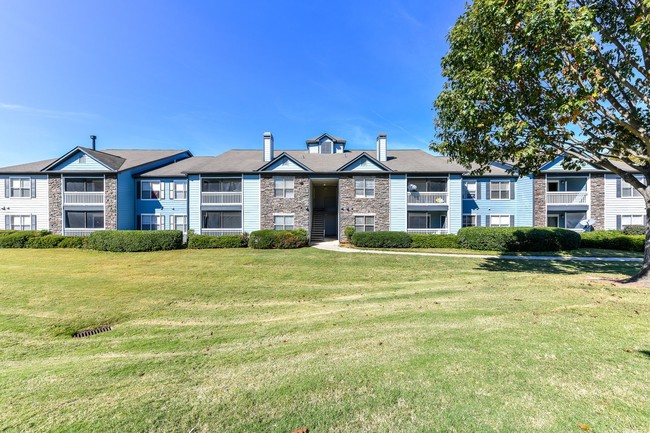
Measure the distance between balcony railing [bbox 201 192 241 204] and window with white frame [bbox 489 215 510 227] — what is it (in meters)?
23.2

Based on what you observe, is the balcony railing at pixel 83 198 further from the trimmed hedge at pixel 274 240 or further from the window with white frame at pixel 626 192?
the window with white frame at pixel 626 192

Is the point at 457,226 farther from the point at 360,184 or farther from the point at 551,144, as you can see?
the point at 551,144

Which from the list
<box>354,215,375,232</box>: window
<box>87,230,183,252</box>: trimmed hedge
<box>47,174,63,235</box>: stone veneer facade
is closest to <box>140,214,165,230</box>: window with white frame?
<box>87,230,183,252</box>: trimmed hedge

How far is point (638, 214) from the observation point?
2377cm

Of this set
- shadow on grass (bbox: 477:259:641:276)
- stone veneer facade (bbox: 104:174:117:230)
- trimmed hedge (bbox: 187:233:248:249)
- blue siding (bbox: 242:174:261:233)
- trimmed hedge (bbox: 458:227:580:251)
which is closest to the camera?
shadow on grass (bbox: 477:259:641:276)

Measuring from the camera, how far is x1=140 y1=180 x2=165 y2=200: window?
1005 inches

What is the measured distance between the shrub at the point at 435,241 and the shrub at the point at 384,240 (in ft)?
2.23

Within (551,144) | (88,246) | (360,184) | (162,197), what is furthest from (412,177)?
(88,246)

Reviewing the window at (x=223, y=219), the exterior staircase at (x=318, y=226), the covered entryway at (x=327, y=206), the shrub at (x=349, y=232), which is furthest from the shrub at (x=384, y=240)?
the window at (x=223, y=219)

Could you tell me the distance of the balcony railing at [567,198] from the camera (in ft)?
79.0

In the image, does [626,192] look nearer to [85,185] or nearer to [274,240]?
[274,240]

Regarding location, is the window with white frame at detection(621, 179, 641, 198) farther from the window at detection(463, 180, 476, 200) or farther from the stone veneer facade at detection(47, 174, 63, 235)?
the stone veneer facade at detection(47, 174, 63, 235)

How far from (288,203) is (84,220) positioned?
60.0ft

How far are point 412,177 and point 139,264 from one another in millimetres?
21013
